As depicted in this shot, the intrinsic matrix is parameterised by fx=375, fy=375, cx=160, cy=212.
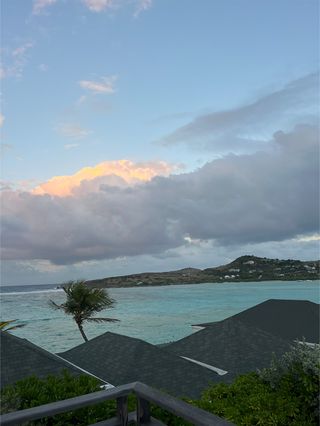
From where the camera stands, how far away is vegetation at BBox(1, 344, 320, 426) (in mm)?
4029

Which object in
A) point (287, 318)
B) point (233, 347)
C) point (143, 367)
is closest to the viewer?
point (143, 367)

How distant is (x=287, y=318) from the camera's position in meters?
22.1

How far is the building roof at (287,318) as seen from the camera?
68.1 feet

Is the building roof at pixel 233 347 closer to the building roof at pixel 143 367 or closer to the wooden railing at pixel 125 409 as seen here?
the building roof at pixel 143 367

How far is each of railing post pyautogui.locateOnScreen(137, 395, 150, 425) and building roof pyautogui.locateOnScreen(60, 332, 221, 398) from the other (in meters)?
11.1

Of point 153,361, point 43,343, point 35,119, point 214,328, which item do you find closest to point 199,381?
point 153,361

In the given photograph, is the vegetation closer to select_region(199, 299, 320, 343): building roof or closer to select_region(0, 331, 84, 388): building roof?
select_region(0, 331, 84, 388): building roof

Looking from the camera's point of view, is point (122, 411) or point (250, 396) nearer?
point (122, 411)

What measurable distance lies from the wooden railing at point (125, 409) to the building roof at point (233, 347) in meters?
12.4

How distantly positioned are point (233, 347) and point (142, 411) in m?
14.8

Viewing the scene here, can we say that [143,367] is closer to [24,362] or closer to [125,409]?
[24,362]

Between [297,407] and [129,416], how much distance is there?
13.3 feet

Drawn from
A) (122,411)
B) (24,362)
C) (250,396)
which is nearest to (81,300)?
(24,362)

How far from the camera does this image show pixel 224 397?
6992mm
